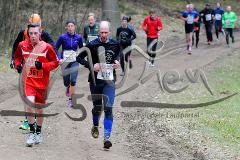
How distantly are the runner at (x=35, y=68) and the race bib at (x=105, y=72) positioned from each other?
80cm

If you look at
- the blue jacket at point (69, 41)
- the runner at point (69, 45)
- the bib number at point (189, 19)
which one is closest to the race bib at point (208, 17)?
the bib number at point (189, 19)

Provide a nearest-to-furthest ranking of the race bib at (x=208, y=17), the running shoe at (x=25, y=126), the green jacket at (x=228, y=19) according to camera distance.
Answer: the running shoe at (x=25, y=126) < the green jacket at (x=228, y=19) < the race bib at (x=208, y=17)

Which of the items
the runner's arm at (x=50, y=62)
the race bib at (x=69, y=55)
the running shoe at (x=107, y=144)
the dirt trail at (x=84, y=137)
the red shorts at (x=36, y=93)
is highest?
the runner's arm at (x=50, y=62)

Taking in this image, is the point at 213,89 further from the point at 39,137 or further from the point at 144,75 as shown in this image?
the point at 39,137

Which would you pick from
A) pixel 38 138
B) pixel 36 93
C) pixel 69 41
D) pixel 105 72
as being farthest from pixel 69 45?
pixel 38 138

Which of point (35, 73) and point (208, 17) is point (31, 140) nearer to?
point (35, 73)

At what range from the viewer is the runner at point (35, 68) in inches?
402

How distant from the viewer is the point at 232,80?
19.9 metres

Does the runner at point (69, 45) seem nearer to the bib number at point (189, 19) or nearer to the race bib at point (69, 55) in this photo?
the race bib at point (69, 55)

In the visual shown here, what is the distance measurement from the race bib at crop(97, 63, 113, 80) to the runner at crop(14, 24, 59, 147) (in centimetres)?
80

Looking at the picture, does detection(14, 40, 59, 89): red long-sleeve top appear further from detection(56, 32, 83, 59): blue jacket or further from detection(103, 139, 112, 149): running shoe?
detection(56, 32, 83, 59): blue jacket

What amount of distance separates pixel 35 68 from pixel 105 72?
1.24 m

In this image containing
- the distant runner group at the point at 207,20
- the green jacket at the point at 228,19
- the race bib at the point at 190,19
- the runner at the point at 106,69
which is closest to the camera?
the runner at the point at 106,69

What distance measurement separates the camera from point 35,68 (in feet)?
33.8
